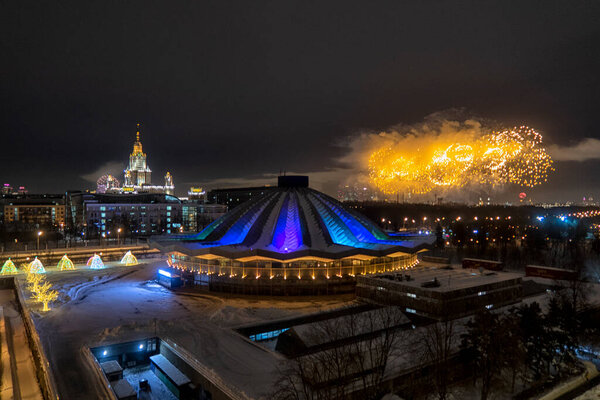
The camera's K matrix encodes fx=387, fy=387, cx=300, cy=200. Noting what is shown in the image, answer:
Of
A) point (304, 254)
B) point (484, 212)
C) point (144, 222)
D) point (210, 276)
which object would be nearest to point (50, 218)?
point (144, 222)

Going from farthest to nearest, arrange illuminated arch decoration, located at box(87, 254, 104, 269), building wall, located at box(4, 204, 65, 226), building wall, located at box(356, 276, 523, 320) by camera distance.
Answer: building wall, located at box(4, 204, 65, 226)
illuminated arch decoration, located at box(87, 254, 104, 269)
building wall, located at box(356, 276, 523, 320)

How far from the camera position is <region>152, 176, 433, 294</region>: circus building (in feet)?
96.1

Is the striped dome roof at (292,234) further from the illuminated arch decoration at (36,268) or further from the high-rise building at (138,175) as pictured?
the high-rise building at (138,175)

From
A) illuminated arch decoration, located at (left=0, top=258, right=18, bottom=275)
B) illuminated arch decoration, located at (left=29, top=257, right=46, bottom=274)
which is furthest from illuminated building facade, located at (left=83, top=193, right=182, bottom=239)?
illuminated arch decoration, located at (left=29, top=257, right=46, bottom=274)

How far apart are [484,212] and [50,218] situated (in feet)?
350

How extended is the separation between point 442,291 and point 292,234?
13.7 meters

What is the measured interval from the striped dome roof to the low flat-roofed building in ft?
14.3

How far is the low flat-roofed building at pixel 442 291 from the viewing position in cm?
2189

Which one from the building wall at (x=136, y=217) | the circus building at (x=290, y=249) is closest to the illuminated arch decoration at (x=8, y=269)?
the circus building at (x=290, y=249)

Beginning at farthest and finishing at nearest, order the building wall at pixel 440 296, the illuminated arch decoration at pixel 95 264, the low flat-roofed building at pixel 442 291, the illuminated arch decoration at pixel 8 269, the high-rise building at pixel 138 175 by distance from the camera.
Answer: the high-rise building at pixel 138 175, the illuminated arch decoration at pixel 95 264, the illuminated arch decoration at pixel 8 269, the low flat-roofed building at pixel 442 291, the building wall at pixel 440 296

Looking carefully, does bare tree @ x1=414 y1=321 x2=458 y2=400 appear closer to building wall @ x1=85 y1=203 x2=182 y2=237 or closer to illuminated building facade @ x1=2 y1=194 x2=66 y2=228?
building wall @ x1=85 y1=203 x2=182 y2=237

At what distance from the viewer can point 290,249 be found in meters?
30.5

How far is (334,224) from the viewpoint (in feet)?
113

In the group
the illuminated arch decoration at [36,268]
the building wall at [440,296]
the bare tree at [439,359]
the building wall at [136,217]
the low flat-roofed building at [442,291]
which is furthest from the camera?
the building wall at [136,217]
